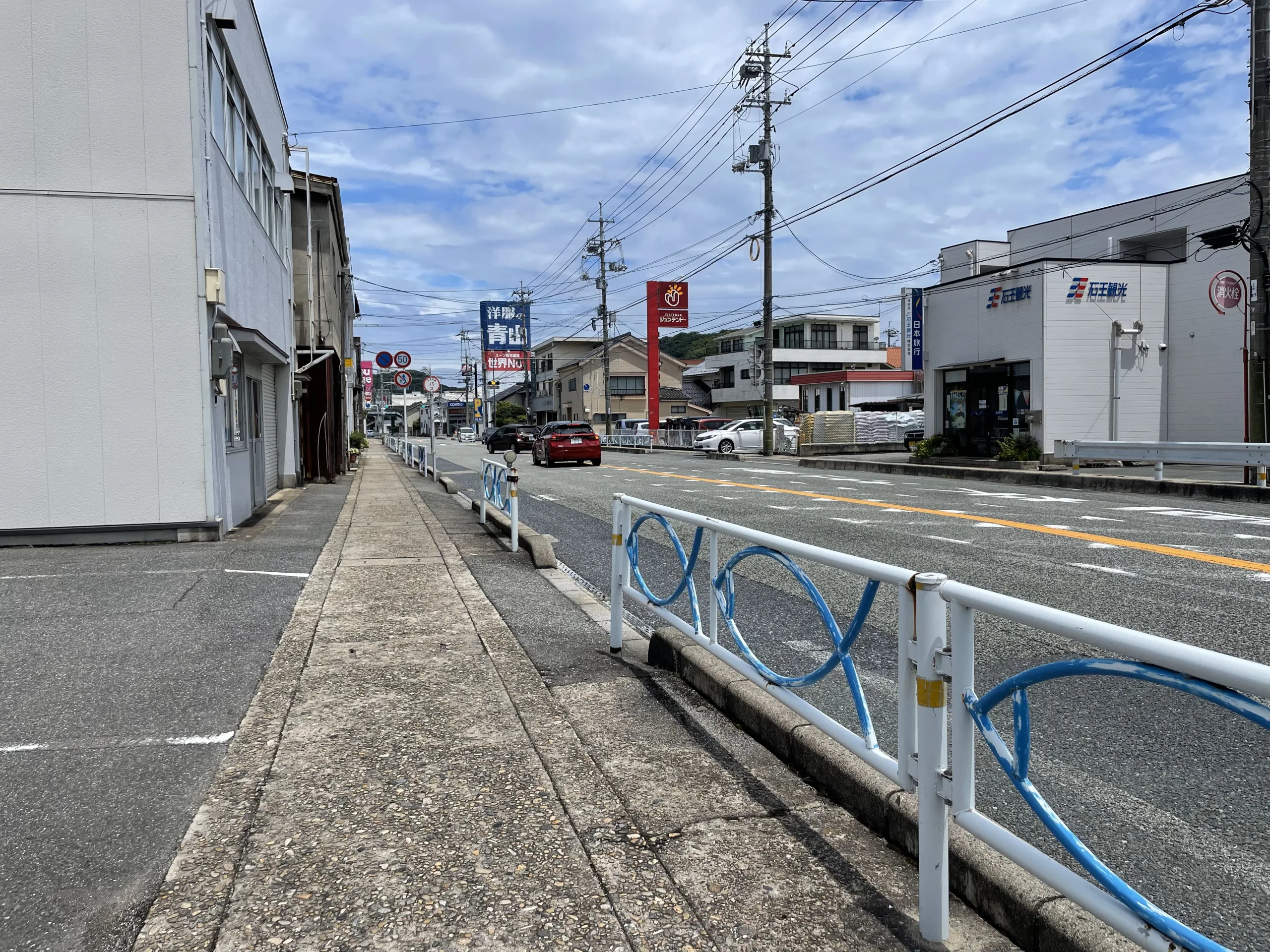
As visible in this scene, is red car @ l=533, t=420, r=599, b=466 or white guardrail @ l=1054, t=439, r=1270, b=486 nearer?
white guardrail @ l=1054, t=439, r=1270, b=486

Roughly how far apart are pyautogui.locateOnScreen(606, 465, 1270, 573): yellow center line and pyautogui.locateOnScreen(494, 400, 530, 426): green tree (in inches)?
2813

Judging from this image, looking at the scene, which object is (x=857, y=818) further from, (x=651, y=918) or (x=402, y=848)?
(x=402, y=848)

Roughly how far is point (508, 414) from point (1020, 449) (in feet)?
233

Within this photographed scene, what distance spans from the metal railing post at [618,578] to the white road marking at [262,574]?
3.92 meters

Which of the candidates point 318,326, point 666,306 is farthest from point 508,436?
point 318,326

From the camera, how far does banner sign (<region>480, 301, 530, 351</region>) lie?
6091 cm

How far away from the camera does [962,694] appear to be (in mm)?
2398

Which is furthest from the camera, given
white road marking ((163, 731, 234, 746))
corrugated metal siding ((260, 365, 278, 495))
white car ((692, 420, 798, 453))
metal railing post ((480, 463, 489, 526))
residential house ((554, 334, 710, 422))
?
residential house ((554, 334, 710, 422))

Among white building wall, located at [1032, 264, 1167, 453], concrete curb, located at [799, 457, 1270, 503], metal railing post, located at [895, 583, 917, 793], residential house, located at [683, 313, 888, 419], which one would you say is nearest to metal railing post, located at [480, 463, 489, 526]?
metal railing post, located at [895, 583, 917, 793]

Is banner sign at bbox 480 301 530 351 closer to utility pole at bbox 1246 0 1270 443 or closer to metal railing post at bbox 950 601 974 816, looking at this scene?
utility pole at bbox 1246 0 1270 443

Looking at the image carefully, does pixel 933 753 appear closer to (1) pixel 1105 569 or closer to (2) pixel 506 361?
(1) pixel 1105 569

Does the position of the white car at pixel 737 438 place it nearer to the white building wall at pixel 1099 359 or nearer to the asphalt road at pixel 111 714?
the white building wall at pixel 1099 359

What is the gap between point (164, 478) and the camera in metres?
9.90

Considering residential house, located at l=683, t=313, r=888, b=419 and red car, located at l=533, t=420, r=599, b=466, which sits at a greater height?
residential house, located at l=683, t=313, r=888, b=419
